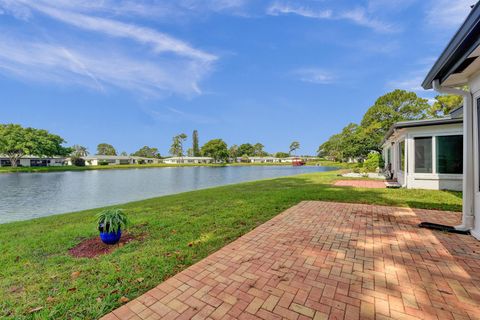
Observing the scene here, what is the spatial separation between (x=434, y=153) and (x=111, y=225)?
9.95 metres

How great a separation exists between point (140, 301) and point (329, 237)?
2.77 meters

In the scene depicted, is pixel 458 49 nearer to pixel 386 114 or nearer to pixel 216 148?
pixel 386 114

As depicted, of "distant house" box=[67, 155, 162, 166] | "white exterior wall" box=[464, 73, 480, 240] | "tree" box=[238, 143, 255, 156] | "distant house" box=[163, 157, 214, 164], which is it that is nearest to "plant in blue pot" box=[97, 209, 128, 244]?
"white exterior wall" box=[464, 73, 480, 240]

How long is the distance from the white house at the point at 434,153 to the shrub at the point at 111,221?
9.15 metres

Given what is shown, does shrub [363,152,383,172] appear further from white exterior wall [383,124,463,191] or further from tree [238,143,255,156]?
tree [238,143,255,156]

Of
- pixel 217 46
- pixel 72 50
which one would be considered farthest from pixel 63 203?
pixel 217 46

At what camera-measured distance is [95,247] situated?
3197 mm

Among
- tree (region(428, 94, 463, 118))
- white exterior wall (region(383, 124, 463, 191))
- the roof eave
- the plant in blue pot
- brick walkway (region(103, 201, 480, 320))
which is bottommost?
brick walkway (region(103, 201, 480, 320))

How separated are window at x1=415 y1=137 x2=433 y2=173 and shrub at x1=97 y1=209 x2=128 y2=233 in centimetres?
969

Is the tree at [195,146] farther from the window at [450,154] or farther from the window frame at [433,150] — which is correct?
the window at [450,154]

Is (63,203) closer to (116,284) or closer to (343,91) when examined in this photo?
(116,284)

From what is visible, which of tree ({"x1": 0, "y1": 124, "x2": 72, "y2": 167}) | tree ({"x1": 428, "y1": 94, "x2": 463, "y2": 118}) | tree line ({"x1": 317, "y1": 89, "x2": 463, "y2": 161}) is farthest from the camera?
tree ({"x1": 0, "y1": 124, "x2": 72, "y2": 167})

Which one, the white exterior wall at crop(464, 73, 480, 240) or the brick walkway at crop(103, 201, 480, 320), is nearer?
the brick walkway at crop(103, 201, 480, 320)

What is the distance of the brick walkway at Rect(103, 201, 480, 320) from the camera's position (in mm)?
1683
